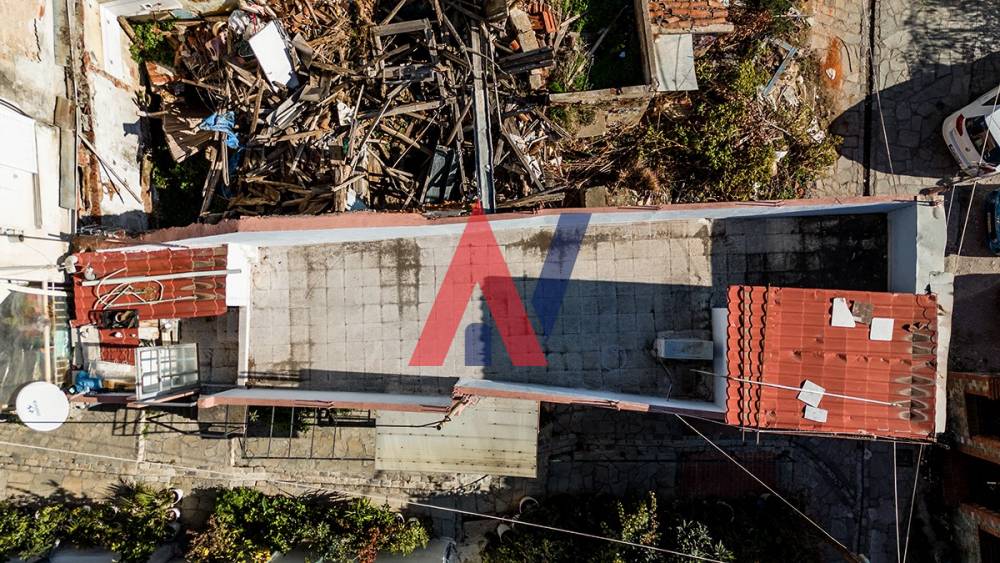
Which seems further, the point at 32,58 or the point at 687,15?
the point at 687,15

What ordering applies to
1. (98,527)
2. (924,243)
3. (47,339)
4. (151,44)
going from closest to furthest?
(924,243) < (47,339) < (98,527) < (151,44)

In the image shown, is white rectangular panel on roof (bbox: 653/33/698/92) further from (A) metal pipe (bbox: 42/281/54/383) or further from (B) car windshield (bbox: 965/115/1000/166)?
(A) metal pipe (bbox: 42/281/54/383)

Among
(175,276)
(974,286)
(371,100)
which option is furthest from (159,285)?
(974,286)

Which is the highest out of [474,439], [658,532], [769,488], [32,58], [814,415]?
[32,58]

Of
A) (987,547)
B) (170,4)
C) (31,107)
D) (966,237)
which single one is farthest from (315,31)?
(987,547)

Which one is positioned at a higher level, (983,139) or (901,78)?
(901,78)

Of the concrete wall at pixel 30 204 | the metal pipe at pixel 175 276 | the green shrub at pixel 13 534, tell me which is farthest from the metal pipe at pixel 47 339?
the green shrub at pixel 13 534

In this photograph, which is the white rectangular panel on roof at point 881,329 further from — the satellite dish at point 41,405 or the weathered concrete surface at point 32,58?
the weathered concrete surface at point 32,58
